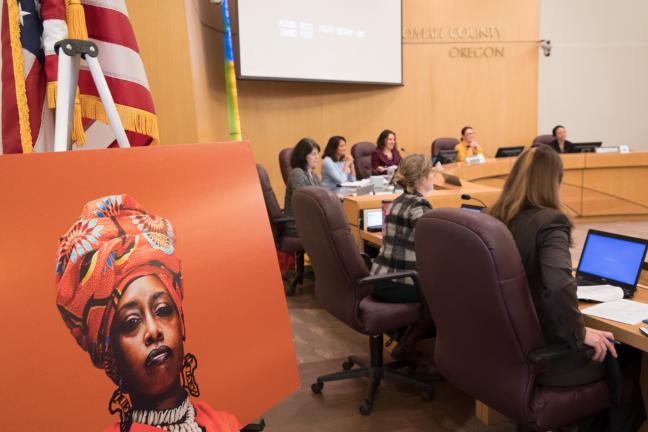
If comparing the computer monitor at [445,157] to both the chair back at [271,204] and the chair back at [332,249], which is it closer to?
the chair back at [271,204]

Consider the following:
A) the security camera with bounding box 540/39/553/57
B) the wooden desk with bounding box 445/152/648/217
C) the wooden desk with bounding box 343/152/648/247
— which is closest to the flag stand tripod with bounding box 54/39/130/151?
the wooden desk with bounding box 343/152/648/247

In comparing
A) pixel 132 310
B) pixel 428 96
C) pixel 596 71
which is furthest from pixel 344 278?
pixel 596 71

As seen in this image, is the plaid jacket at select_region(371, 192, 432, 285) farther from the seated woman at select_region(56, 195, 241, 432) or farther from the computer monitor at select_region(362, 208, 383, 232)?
the seated woman at select_region(56, 195, 241, 432)

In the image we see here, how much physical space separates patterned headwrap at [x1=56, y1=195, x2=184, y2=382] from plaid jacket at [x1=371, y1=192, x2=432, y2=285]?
158cm

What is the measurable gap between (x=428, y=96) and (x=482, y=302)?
6.96m

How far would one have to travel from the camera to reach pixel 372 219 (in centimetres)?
333

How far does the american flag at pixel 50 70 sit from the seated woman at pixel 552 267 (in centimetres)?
127

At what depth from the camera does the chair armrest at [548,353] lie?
1.57m

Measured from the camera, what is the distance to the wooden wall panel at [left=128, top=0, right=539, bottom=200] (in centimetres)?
686

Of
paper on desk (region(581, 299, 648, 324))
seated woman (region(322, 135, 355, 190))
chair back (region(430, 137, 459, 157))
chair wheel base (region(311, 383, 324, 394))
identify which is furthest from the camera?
chair back (region(430, 137, 459, 157))

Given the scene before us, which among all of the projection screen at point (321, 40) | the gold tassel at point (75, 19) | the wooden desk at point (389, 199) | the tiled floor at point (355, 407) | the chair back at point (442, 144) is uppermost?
the projection screen at point (321, 40)

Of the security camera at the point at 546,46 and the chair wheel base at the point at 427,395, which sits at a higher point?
the security camera at the point at 546,46

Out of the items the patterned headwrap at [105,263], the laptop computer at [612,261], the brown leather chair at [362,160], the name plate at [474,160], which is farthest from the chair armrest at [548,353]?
the name plate at [474,160]

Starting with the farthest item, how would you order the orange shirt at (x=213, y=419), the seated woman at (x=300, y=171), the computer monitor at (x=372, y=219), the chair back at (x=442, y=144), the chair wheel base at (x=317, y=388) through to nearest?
the chair back at (x=442, y=144) → the seated woman at (x=300, y=171) → the computer monitor at (x=372, y=219) → the chair wheel base at (x=317, y=388) → the orange shirt at (x=213, y=419)
